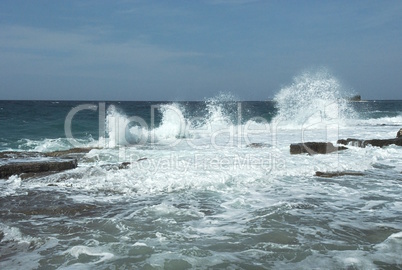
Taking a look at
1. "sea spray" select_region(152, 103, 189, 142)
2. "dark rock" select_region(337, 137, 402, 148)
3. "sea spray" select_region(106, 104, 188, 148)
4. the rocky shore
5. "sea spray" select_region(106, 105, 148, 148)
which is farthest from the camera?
"sea spray" select_region(152, 103, 189, 142)

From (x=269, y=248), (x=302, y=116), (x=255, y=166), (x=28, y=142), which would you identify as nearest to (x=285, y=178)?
(x=255, y=166)

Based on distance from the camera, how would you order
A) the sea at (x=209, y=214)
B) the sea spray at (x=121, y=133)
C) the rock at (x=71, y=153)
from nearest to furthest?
the sea at (x=209, y=214)
the rock at (x=71, y=153)
the sea spray at (x=121, y=133)

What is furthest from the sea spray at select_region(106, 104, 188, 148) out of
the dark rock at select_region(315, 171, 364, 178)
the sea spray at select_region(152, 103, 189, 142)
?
the dark rock at select_region(315, 171, 364, 178)

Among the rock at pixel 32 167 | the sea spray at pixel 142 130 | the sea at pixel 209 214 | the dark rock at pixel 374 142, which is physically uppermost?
the sea spray at pixel 142 130

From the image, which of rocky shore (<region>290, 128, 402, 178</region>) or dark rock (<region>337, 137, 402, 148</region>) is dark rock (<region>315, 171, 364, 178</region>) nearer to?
rocky shore (<region>290, 128, 402, 178</region>)

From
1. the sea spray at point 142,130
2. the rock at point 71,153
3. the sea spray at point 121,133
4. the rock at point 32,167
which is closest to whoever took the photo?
the rock at point 32,167

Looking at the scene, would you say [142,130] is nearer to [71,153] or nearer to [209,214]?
[71,153]

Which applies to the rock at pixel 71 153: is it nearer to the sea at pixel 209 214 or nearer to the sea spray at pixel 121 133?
the sea at pixel 209 214

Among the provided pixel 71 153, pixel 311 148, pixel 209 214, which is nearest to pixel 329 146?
pixel 311 148

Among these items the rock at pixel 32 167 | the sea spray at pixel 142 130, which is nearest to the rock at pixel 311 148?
the rock at pixel 32 167

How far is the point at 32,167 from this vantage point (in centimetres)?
743

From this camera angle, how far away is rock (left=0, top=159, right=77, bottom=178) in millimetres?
7207

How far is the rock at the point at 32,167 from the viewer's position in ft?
23.6

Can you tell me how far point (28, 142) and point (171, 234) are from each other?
13.5 m
